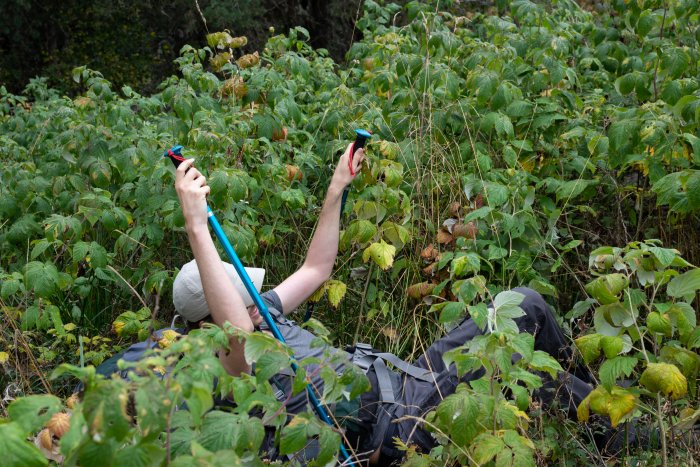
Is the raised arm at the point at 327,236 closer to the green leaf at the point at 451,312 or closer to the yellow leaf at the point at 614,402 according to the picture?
the green leaf at the point at 451,312

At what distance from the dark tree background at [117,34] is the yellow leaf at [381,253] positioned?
706cm

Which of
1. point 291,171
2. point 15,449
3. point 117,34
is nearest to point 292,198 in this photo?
point 291,171

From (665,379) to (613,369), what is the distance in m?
0.13

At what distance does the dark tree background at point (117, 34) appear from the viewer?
10453 millimetres

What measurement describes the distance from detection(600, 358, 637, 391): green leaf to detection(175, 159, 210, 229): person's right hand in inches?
46.3

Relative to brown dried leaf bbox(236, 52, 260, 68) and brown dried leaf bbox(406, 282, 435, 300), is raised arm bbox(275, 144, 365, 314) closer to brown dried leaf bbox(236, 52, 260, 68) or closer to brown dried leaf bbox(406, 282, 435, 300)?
brown dried leaf bbox(406, 282, 435, 300)

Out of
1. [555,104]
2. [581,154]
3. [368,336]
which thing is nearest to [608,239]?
[581,154]

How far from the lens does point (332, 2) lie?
1012 centimetres

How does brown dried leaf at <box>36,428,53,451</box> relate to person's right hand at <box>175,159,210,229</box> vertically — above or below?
below

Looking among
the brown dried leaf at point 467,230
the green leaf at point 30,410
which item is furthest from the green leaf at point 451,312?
the green leaf at point 30,410

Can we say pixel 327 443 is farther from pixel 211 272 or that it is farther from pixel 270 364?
pixel 211 272

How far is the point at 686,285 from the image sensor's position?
246 cm

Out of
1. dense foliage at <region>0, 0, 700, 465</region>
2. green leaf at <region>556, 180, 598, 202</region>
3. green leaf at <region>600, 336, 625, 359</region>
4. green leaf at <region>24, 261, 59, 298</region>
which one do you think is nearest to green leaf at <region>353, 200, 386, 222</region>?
dense foliage at <region>0, 0, 700, 465</region>

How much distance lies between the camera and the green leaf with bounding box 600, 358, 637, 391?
238cm
